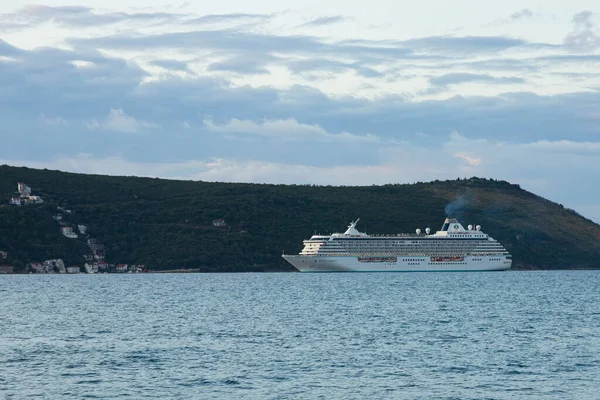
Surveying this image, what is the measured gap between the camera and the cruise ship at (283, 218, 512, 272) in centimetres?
17962

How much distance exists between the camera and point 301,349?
50125mm

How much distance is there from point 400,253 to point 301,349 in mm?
136510

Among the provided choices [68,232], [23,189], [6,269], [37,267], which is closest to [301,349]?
[37,267]

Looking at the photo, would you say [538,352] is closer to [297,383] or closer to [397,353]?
[397,353]

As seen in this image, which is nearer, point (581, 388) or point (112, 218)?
point (581, 388)

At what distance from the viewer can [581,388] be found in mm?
38469

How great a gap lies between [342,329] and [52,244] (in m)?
119

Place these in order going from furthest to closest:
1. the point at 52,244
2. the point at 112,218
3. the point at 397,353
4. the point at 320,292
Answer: the point at 112,218
the point at 52,244
the point at 320,292
the point at 397,353

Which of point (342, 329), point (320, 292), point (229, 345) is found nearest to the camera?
point (229, 345)

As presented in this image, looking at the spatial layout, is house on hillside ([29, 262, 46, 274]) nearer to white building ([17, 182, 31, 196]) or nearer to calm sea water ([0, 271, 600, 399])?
white building ([17, 182, 31, 196])

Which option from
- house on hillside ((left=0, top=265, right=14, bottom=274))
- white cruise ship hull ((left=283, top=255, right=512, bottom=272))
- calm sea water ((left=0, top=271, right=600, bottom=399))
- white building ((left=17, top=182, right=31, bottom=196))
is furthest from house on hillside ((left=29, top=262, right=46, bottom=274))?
calm sea water ((left=0, top=271, right=600, bottom=399))

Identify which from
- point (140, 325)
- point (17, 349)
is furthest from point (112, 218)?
point (17, 349)

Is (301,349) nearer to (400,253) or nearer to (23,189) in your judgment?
(400,253)

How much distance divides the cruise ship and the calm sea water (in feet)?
295
